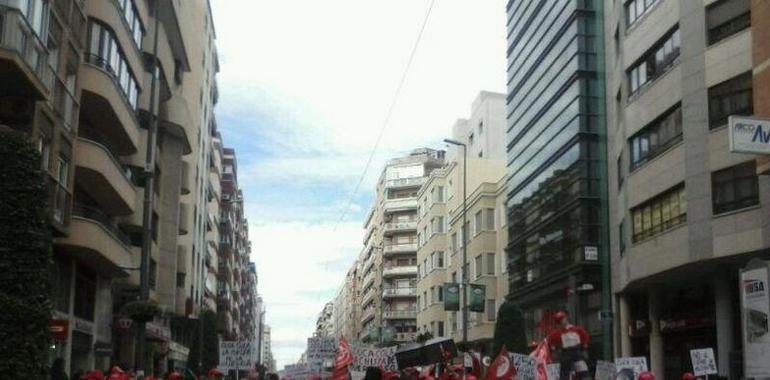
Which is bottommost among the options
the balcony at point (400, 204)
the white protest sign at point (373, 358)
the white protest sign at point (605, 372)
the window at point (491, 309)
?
the white protest sign at point (605, 372)

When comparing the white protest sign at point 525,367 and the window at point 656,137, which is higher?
the window at point 656,137

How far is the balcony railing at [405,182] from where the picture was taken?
118 meters

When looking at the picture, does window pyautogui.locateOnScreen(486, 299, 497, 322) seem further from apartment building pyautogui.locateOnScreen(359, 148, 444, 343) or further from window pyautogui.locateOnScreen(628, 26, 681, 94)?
apartment building pyautogui.locateOnScreen(359, 148, 444, 343)

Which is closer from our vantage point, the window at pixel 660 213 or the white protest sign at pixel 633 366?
the white protest sign at pixel 633 366

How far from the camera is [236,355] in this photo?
27812 millimetres

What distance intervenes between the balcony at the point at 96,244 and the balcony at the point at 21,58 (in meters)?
5.62

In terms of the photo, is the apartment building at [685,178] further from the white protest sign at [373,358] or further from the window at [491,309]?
the window at [491,309]

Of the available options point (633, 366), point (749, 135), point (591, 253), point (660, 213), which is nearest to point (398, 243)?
point (591, 253)

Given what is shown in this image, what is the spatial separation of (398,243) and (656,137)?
83.7m

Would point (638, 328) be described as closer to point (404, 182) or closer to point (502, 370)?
point (502, 370)

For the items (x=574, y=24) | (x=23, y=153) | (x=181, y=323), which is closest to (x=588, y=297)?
(x=574, y=24)

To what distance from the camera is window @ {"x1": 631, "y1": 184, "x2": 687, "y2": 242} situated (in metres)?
31.5

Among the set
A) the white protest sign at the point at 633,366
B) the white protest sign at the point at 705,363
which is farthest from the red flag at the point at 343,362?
the white protest sign at the point at 705,363

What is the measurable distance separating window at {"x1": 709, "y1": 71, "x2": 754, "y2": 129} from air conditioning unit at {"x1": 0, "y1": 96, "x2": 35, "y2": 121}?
1913 cm
